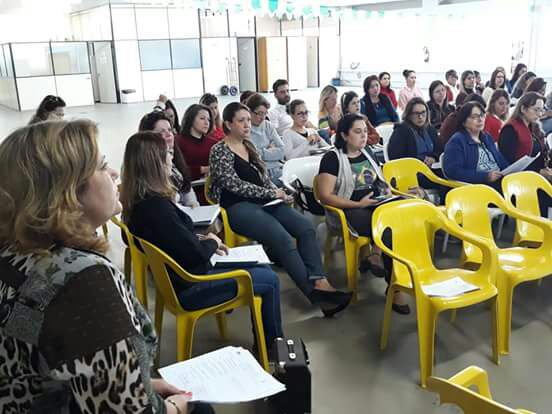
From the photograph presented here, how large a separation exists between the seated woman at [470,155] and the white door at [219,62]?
14.1 m

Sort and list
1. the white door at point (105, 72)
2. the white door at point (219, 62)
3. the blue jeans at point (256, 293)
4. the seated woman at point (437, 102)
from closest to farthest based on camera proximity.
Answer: the blue jeans at point (256, 293)
the seated woman at point (437, 102)
the white door at point (105, 72)
the white door at point (219, 62)

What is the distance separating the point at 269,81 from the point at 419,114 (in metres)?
14.3

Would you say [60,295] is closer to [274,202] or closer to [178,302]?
[178,302]

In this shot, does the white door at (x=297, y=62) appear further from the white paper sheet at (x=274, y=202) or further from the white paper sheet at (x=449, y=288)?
the white paper sheet at (x=449, y=288)

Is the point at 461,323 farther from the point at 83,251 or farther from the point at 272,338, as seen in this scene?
the point at 83,251

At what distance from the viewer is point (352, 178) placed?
3.47 meters

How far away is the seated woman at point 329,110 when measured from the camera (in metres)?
5.87

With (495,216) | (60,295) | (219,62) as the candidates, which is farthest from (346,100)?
(219,62)

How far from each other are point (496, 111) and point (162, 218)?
3.99 m

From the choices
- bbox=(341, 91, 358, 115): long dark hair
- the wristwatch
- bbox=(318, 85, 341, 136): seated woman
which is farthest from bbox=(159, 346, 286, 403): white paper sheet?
bbox=(318, 85, 341, 136): seated woman

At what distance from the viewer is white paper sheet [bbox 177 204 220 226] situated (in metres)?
2.97

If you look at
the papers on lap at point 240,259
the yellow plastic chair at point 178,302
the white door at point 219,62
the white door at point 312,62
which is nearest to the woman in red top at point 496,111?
the papers on lap at point 240,259

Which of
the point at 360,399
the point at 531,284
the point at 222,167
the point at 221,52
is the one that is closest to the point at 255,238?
the point at 222,167

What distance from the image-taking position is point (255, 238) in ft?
10.8
